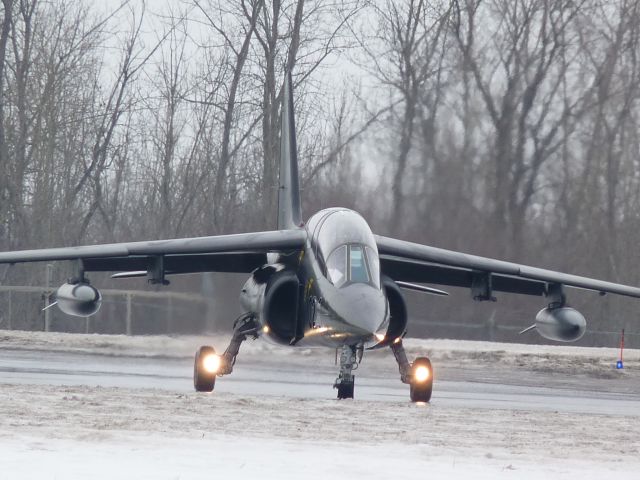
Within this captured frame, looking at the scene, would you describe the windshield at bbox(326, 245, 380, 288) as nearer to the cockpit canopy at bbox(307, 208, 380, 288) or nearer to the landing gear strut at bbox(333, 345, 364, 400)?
the cockpit canopy at bbox(307, 208, 380, 288)

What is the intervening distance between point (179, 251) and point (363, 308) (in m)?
3.71

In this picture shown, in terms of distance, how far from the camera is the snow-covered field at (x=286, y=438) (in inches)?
360

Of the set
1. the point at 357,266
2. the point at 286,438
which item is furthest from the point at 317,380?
the point at 286,438

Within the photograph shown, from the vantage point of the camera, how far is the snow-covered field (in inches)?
360

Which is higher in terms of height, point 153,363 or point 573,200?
point 573,200

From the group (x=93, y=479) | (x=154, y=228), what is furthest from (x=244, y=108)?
(x=93, y=479)

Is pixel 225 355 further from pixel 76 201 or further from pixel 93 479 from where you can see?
pixel 76 201

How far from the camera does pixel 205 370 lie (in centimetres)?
1766

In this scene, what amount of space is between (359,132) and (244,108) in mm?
11794

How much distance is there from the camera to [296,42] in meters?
42.2

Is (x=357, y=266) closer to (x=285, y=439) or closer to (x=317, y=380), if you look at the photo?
(x=285, y=439)

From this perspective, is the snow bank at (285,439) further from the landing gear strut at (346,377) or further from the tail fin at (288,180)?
the tail fin at (288,180)

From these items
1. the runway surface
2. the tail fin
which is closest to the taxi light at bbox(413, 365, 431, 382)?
the runway surface

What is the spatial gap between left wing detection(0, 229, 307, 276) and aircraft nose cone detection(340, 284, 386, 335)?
2.19m
